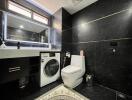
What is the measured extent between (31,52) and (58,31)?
1215mm

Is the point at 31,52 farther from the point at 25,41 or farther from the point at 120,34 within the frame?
the point at 120,34

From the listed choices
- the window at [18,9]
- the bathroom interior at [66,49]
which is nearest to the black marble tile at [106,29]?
the bathroom interior at [66,49]

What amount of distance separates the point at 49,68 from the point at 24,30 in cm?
126

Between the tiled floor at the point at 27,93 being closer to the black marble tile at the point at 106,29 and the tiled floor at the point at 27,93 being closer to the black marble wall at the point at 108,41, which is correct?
the black marble wall at the point at 108,41

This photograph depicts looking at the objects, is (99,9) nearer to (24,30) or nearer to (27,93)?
(24,30)

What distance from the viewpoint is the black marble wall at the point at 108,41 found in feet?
4.68

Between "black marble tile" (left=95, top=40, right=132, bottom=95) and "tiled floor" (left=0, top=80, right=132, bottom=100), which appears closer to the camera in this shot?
"tiled floor" (left=0, top=80, right=132, bottom=100)

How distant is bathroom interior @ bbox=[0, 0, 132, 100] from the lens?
136 centimetres

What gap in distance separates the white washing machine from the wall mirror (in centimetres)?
75

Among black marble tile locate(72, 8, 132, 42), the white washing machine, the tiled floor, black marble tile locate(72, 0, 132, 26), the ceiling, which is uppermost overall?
the ceiling

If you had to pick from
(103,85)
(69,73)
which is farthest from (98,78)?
(69,73)

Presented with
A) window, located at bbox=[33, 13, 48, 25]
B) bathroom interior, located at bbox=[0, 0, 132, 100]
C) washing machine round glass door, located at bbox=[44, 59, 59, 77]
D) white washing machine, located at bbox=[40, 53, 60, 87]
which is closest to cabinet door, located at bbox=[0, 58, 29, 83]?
bathroom interior, located at bbox=[0, 0, 132, 100]

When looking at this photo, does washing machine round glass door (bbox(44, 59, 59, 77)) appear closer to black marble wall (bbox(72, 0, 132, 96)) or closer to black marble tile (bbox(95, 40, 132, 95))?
black marble wall (bbox(72, 0, 132, 96))

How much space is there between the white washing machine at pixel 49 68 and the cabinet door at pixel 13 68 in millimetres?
379
